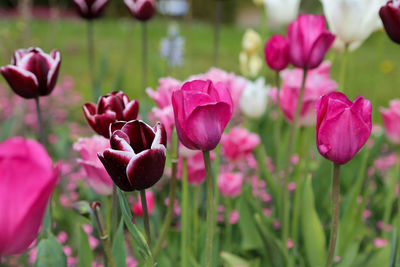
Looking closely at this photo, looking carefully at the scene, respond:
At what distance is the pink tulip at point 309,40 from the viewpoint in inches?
34.7

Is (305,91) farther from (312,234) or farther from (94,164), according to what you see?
(94,164)

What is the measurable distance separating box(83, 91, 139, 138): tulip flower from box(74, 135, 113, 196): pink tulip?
0.07 metres

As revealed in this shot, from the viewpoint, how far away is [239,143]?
138cm

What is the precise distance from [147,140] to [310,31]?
0.46 meters

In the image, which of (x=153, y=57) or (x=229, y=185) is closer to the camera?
(x=229, y=185)

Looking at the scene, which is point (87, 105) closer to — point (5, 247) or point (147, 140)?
point (147, 140)

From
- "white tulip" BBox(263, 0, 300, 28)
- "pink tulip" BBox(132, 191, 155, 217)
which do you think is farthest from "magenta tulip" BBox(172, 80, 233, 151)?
"white tulip" BBox(263, 0, 300, 28)

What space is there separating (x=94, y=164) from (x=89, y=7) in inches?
15.6

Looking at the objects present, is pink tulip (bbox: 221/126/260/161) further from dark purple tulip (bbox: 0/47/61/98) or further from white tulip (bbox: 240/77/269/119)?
dark purple tulip (bbox: 0/47/61/98)

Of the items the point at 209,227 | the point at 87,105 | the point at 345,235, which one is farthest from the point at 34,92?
the point at 345,235

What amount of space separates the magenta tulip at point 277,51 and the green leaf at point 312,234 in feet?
0.94

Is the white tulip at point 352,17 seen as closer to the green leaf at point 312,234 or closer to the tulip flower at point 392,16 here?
the tulip flower at point 392,16

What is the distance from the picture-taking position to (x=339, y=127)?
1.88 ft

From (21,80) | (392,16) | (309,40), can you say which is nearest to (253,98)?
(309,40)
